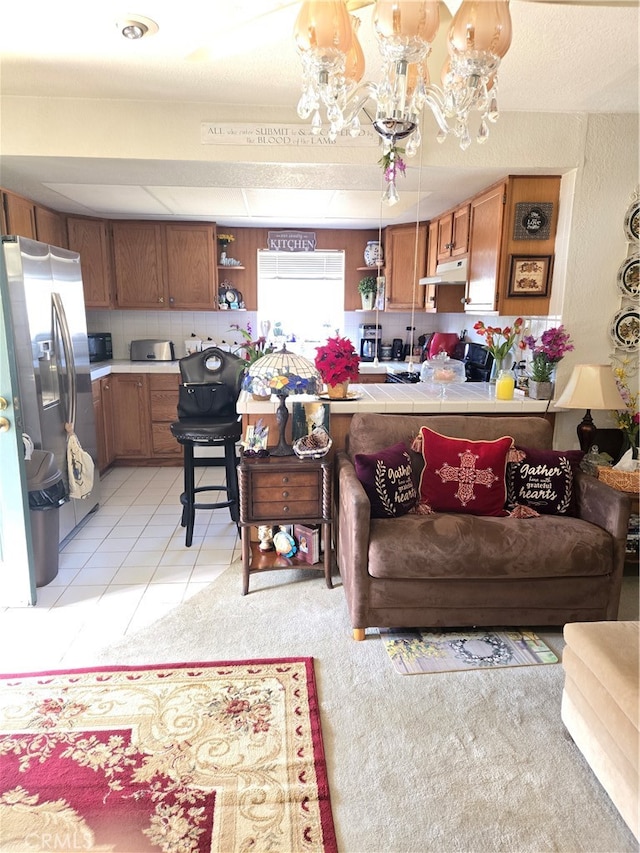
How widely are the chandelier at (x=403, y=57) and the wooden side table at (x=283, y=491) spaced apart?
63.4 inches

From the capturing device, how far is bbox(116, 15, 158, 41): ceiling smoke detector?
198 cm

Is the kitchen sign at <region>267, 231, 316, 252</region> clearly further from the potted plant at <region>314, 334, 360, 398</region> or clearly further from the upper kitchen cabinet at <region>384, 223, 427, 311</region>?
the potted plant at <region>314, 334, 360, 398</region>

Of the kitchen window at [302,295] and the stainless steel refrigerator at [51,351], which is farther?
the kitchen window at [302,295]

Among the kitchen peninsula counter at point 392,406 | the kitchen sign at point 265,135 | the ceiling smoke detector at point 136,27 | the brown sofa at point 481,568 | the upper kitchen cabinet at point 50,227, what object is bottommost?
the brown sofa at point 481,568

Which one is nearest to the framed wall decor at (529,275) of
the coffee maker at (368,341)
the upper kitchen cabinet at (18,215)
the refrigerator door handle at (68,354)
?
the coffee maker at (368,341)

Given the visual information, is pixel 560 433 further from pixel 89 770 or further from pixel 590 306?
pixel 89 770

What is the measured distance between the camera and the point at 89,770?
1.78 metres

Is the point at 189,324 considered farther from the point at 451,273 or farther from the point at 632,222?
the point at 632,222

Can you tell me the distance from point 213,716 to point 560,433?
8.33 feet

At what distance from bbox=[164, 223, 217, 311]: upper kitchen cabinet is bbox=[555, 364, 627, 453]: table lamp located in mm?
3503

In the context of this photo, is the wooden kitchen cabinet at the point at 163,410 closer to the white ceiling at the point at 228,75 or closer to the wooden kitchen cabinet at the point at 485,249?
the white ceiling at the point at 228,75

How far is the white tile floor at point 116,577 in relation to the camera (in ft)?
8.03

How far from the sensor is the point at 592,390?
293cm

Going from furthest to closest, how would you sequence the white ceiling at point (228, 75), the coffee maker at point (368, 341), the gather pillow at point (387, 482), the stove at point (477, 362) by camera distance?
the coffee maker at point (368, 341) → the stove at point (477, 362) → the gather pillow at point (387, 482) → the white ceiling at point (228, 75)
